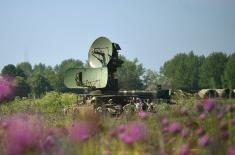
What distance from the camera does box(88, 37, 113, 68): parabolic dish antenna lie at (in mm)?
22016

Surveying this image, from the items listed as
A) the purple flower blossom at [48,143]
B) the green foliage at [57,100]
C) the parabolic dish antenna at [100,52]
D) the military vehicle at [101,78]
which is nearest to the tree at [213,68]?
the green foliage at [57,100]

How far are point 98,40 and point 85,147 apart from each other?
64.1 ft

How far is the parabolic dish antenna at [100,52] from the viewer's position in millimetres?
22016

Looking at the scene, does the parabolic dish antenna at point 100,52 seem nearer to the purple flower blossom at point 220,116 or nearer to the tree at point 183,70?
the purple flower blossom at point 220,116

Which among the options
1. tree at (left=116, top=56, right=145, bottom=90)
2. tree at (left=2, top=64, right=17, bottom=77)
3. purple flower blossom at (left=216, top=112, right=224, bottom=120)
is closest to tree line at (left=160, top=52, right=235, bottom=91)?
tree at (left=116, top=56, right=145, bottom=90)

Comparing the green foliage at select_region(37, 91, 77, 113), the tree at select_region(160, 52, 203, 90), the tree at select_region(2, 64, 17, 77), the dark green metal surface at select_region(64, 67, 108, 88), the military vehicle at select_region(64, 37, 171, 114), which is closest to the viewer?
the military vehicle at select_region(64, 37, 171, 114)

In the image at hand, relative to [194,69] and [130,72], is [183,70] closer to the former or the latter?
[194,69]

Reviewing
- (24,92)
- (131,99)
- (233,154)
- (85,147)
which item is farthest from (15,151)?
(24,92)

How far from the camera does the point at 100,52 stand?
2238 centimetres

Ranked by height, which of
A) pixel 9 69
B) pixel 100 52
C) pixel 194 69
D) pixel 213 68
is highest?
pixel 194 69

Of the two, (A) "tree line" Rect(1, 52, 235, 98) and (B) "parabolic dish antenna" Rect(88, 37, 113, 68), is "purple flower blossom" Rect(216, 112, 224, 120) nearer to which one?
(B) "parabolic dish antenna" Rect(88, 37, 113, 68)

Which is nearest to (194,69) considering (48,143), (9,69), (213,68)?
(213,68)

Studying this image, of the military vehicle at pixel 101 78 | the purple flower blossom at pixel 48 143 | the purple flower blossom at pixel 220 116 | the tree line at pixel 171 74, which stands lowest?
the purple flower blossom at pixel 48 143

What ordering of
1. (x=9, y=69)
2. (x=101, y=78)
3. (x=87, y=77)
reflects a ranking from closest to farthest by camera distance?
(x=101, y=78), (x=87, y=77), (x=9, y=69)
